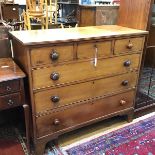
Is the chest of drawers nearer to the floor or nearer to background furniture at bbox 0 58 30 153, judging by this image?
background furniture at bbox 0 58 30 153

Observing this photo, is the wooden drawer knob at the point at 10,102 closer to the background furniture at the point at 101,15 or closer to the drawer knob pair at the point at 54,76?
the drawer knob pair at the point at 54,76

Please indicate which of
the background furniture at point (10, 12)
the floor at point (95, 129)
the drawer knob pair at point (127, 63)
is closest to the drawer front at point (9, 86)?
the floor at point (95, 129)

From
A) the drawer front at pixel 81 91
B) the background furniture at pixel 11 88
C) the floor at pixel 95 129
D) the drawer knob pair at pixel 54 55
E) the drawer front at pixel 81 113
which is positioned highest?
the drawer knob pair at pixel 54 55

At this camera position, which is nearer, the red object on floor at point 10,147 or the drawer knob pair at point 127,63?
the red object on floor at point 10,147

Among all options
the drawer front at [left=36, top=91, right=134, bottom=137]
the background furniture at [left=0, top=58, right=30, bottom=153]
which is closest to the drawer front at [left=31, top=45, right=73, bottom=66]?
the background furniture at [left=0, top=58, right=30, bottom=153]

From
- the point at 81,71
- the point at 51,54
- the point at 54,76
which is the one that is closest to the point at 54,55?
the point at 51,54

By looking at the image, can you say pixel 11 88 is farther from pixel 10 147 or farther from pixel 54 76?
pixel 10 147

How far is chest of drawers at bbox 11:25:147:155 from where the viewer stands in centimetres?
147

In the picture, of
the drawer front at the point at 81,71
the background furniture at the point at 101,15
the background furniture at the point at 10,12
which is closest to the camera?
the drawer front at the point at 81,71

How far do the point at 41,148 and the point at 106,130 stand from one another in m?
0.70

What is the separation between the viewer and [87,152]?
5.85 ft

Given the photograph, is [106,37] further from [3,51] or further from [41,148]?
[41,148]

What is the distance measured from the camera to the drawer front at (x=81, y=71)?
1.50 m

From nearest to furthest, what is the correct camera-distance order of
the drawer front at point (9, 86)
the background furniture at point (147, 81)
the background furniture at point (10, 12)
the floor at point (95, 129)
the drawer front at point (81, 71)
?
the drawer front at point (9, 86) → the drawer front at point (81, 71) → the floor at point (95, 129) → the background furniture at point (147, 81) → the background furniture at point (10, 12)
